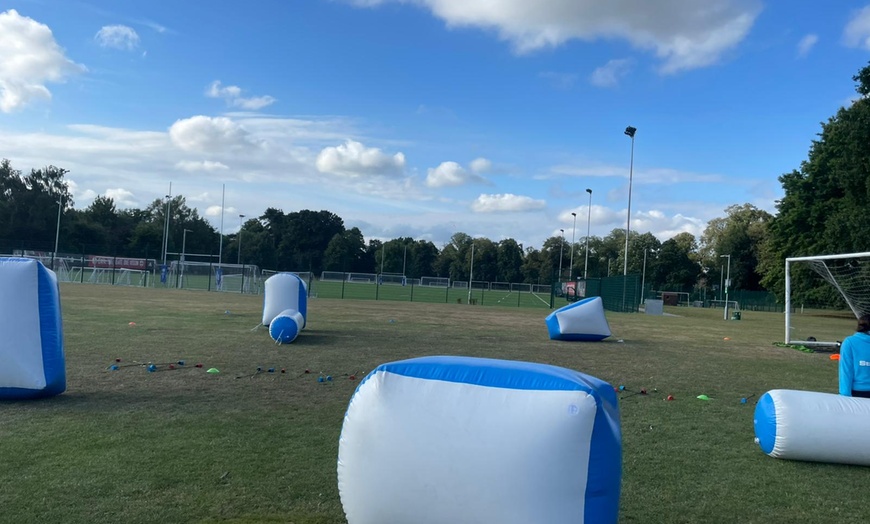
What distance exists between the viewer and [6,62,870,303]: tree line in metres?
39.6

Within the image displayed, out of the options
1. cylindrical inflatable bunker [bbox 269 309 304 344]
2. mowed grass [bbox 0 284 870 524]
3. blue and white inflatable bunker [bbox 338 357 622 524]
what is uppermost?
blue and white inflatable bunker [bbox 338 357 622 524]

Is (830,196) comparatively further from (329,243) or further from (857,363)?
(329,243)

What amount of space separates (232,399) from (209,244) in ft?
286

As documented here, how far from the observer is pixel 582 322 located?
1675 centimetres

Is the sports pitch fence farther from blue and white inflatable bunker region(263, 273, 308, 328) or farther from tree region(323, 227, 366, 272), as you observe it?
tree region(323, 227, 366, 272)

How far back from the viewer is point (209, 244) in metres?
89.7

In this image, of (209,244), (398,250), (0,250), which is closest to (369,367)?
(0,250)

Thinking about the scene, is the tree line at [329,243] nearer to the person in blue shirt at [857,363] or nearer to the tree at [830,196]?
the tree at [830,196]

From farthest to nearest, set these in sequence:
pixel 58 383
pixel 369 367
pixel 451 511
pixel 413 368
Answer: pixel 369 367
pixel 58 383
pixel 413 368
pixel 451 511

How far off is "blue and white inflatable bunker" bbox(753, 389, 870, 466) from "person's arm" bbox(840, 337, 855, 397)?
0.79 m

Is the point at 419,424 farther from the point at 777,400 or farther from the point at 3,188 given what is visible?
the point at 3,188

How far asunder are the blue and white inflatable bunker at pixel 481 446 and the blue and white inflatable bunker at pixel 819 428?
339 centimetres

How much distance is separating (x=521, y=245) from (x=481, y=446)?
106812 millimetres

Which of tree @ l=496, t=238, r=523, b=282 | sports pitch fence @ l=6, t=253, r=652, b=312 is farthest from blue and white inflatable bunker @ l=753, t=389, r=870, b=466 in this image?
tree @ l=496, t=238, r=523, b=282
